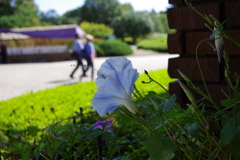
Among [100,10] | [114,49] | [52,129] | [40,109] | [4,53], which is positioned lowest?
[114,49]

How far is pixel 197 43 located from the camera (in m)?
1.41

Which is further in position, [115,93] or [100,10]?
[100,10]

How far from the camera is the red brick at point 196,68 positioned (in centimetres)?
135

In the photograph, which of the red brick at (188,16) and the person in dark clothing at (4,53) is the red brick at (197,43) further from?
the person in dark clothing at (4,53)

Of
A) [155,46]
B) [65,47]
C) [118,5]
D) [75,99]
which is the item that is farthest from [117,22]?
[75,99]

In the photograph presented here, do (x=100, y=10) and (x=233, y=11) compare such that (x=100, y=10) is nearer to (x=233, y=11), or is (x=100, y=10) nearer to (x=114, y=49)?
(x=114, y=49)

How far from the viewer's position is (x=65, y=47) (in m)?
19.9

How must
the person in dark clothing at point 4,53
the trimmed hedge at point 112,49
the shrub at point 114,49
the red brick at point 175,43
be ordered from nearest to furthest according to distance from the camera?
the red brick at point 175,43 < the person in dark clothing at point 4,53 < the trimmed hedge at point 112,49 < the shrub at point 114,49

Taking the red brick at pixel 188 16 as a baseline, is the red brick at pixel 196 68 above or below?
below

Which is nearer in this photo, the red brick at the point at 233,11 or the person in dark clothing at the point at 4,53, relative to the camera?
the red brick at the point at 233,11

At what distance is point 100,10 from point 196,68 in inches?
2242

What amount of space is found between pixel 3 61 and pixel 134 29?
76.6 ft

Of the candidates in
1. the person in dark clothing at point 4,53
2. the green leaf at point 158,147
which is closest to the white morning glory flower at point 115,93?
the green leaf at point 158,147

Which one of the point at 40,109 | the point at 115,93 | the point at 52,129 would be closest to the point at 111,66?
the point at 115,93
